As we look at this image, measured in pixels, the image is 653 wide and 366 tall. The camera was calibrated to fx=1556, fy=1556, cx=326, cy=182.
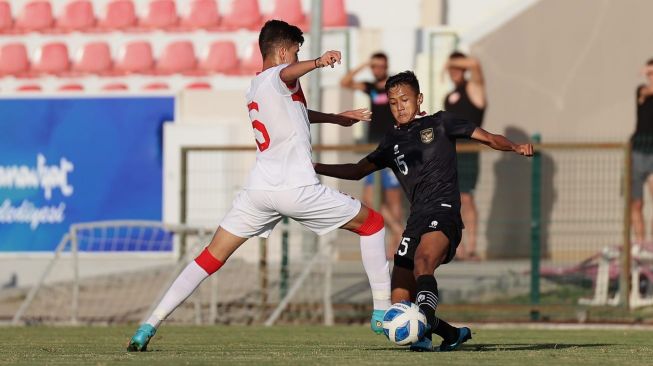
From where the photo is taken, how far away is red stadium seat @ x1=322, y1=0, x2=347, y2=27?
2248 centimetres

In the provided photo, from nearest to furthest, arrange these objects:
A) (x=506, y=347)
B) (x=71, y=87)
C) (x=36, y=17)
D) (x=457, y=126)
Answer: (x=457, y=126) < (x=506, y=347) < (x=71, y=87) < (x=36, y=17)

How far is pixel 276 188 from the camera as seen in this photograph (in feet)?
29.7

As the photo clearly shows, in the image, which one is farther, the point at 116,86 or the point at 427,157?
the point at 116,86

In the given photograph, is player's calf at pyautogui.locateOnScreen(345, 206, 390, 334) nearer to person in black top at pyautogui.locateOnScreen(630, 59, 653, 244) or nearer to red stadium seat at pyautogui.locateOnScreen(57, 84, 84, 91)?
person in black top at pyautogui.locateOnScreen(630, 59, 653, 244)

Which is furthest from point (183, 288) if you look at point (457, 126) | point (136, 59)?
point (136, 59)

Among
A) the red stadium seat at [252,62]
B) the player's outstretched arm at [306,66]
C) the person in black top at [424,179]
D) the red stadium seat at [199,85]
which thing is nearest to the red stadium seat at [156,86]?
the red stadium seat at [199,85]

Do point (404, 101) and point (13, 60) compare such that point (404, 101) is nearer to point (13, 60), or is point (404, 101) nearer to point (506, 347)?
point (506, 347)

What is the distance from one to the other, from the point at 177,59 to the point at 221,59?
0.76 meters

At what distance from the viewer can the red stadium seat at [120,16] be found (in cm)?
2391

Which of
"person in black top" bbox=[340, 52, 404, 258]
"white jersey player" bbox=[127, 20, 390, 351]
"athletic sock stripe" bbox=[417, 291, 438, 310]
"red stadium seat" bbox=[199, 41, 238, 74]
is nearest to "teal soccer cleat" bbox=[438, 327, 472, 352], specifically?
"white jersey player" bbox=[127, 20, 390, 351]

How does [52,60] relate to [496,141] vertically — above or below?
above

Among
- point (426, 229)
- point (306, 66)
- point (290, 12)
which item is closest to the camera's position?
point (306, 66)

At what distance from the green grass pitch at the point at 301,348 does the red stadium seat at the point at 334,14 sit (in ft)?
28.9

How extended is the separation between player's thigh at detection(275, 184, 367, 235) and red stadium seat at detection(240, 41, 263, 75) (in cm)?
1268
